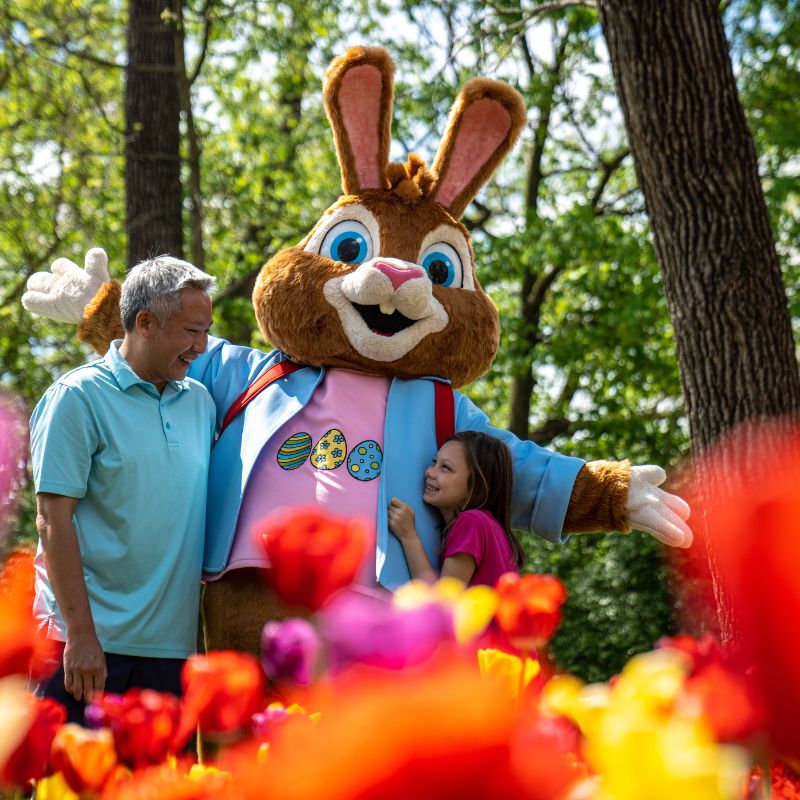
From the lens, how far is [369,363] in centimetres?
330

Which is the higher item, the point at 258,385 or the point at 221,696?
the point at 258,385

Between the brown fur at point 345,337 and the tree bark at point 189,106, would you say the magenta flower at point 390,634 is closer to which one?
the brown fur at point 345,337

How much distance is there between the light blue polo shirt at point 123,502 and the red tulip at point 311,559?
1812mm

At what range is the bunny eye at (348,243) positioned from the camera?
345 cm

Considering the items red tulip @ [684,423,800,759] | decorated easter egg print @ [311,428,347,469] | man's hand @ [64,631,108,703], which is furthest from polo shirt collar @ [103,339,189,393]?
red tulip @ [684,423,800,759]

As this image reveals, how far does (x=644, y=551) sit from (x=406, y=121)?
4415 millimetres

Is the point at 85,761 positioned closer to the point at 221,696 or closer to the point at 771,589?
the point at 221,696

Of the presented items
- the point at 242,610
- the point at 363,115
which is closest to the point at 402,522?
the point at 242,610

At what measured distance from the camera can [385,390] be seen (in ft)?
10.8

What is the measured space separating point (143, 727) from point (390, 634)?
0.37 meters

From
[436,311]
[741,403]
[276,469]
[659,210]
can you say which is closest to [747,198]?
[659,210]

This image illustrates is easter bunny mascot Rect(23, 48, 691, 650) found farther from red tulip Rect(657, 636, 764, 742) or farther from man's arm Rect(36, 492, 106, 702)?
red tulip Rect(657, 636, 764, 742)

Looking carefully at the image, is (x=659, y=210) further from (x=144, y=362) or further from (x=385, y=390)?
(x=144, y=362)

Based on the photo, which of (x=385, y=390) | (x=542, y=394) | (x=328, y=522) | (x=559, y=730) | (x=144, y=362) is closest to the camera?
(x=559, y=730)
